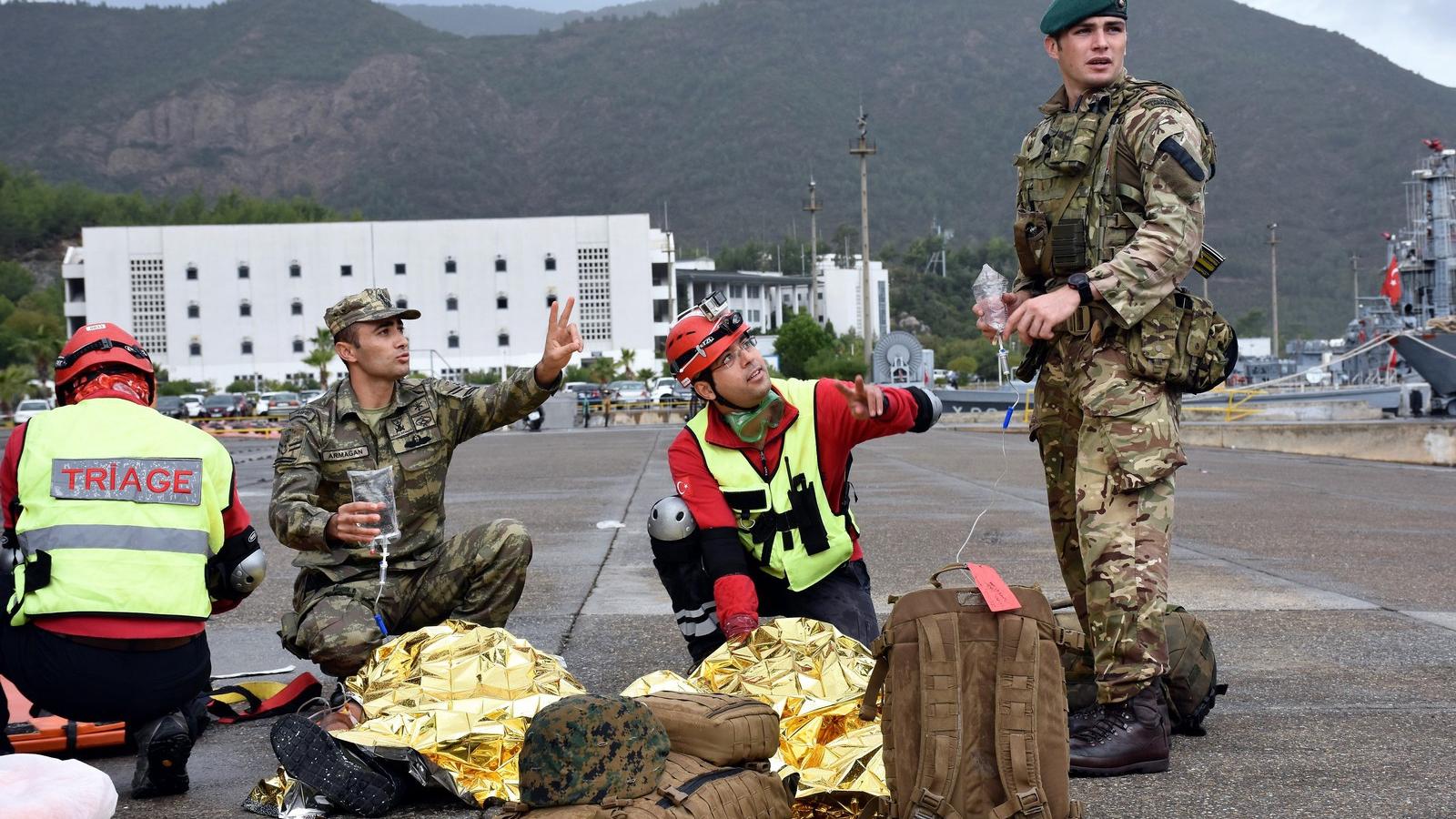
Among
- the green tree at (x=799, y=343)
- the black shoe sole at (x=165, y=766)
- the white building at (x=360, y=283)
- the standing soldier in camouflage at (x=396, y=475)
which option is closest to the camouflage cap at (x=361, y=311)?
the standing soldier in camouflage at (x=396, y=475)

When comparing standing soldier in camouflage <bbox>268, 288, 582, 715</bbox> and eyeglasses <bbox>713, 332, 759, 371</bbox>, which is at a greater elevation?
eyeglasses <bbox>713, 332, 759, 371</bbox>

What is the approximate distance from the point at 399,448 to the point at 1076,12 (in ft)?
9.02

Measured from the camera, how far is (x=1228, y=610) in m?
6.66

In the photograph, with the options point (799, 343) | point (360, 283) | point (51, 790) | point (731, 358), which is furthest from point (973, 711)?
point (360, 283)

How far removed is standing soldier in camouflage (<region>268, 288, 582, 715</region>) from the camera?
5008mm

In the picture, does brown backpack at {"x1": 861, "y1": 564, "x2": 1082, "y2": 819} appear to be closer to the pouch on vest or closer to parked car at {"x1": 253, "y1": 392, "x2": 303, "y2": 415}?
the pouch on vest

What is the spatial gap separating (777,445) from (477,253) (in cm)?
9947

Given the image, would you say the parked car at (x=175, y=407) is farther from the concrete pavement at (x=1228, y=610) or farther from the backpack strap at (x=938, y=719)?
the backpack strap at (x=938, y=719)

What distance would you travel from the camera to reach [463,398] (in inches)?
211

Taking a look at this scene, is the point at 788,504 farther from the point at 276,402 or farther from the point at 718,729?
the point at 276,402

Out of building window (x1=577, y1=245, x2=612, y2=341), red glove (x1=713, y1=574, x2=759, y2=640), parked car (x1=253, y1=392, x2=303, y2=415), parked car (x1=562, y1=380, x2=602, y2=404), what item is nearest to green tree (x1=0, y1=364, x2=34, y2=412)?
parked car (x1=253, y1=392, x2=303, y2=415)

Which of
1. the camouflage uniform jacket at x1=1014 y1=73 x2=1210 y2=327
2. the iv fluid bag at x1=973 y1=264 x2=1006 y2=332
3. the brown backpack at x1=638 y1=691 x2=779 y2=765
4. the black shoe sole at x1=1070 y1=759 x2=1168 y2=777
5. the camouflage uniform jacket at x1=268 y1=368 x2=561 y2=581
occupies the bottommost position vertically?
the black shoe sole at x1=1070 y1=759 x2=1168 y2=777

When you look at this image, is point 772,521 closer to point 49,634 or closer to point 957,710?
point 957,710

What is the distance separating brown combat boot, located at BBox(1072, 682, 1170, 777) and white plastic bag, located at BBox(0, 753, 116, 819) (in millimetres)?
2390
